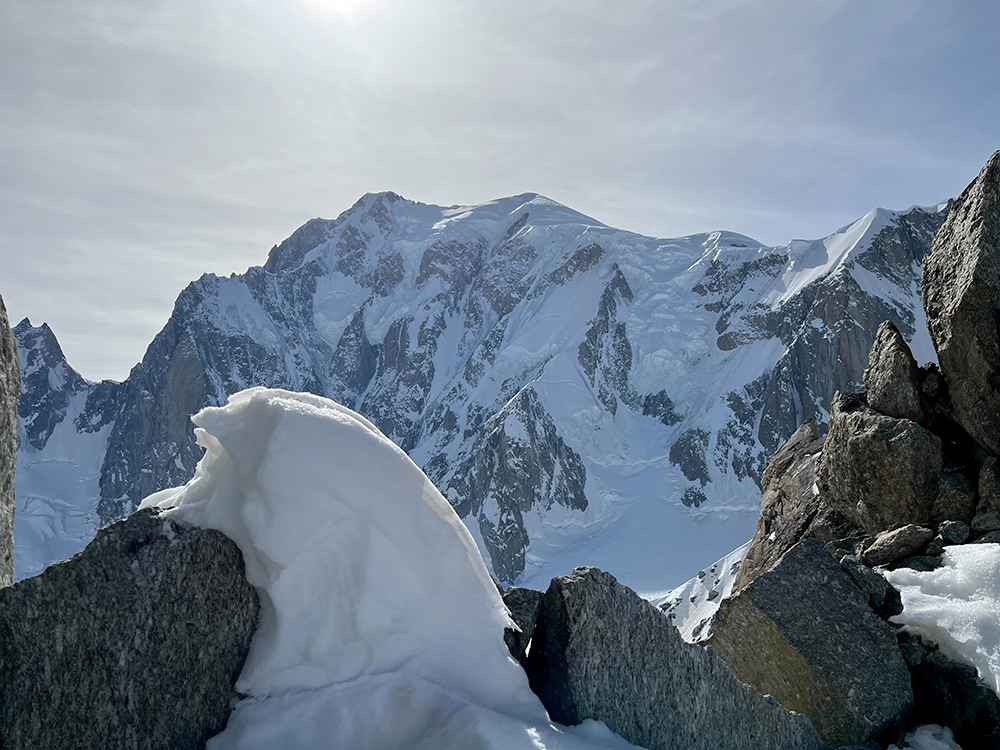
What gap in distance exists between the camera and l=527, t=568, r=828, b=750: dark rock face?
19.7ft

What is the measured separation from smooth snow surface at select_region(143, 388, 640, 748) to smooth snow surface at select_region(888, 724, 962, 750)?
3.60 metres

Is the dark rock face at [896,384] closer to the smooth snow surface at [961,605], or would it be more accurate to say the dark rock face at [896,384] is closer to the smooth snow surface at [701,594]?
the smooth snow surface at [961,605]

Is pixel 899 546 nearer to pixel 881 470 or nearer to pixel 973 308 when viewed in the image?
pixel 881 470

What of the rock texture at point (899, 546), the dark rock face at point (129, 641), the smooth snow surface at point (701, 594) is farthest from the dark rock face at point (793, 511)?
the smooth snow surface at point (701, 594)

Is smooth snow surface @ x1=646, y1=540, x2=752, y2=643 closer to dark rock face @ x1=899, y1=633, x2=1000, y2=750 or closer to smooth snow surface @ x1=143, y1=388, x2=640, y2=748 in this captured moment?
dark rock face @ x1=899, y1=633, x2=1000, y2=750

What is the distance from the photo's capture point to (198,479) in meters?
5.91

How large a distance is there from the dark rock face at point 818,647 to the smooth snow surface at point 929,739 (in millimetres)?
213

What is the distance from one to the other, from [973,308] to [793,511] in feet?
21.4

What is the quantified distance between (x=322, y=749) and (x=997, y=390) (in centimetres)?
1311

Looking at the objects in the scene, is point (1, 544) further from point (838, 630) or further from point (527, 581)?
point (527, 581)

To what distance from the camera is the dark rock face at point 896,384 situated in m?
14.9

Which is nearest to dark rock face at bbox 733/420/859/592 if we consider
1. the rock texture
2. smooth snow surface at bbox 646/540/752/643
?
the rock texture

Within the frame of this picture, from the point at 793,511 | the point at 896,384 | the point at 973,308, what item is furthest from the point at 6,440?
the point at 793,511

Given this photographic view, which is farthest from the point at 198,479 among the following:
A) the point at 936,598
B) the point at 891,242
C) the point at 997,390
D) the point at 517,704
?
the point at 891,242
